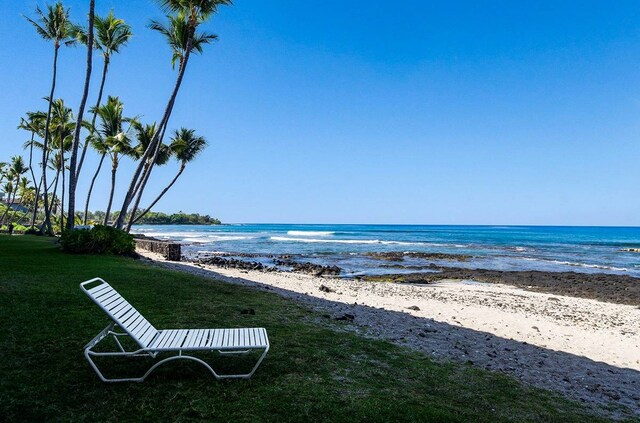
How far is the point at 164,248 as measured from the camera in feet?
76.4

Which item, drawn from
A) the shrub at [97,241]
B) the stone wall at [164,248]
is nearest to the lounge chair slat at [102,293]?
the shrub at [97,241]

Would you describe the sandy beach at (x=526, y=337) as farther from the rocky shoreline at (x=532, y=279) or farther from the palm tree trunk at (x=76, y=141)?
the palm tree trunk at (x=76, y=141)

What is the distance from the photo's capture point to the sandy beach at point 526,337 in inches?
211

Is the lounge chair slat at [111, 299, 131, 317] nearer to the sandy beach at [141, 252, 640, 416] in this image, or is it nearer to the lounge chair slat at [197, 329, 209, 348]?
the lounge chair slat at [197, 329, 209, 348]

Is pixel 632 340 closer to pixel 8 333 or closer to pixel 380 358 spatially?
pixel 380 358

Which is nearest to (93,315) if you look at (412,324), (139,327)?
(139,327)

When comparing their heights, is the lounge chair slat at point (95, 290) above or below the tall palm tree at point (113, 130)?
below

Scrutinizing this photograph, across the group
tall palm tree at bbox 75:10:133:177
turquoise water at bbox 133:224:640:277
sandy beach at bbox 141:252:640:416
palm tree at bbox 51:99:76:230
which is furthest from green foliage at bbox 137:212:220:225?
sandy beach at bbox 141:252:640:416

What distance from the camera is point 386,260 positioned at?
31.2 metres

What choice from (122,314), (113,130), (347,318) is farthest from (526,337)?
(113,130)

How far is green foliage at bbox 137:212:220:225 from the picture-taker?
496 ft

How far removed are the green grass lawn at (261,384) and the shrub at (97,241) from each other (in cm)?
913

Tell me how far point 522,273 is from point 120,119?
2830 cm

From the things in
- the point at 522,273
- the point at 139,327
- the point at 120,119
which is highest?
the point at 120,119
